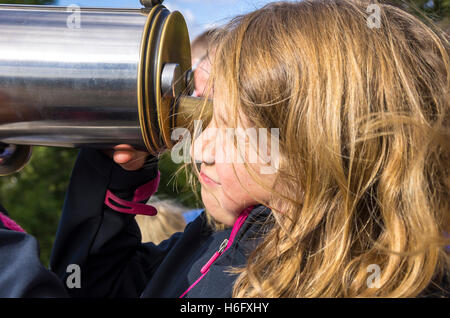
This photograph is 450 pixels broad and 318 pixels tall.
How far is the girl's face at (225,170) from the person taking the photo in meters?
0.92

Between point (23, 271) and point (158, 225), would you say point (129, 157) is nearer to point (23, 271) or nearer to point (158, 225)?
point (23, 271)

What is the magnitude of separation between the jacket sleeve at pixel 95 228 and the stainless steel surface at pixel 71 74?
0.28 metres

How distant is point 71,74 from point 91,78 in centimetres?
4

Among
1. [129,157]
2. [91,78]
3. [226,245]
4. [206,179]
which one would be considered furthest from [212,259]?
[91,78]

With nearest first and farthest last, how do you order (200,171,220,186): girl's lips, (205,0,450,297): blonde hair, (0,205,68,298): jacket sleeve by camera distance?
1. (0,205,68,298): jacket sleeve
2. (205,0,450,297): blonde hair
3. (200,171,220,186): girl's lips

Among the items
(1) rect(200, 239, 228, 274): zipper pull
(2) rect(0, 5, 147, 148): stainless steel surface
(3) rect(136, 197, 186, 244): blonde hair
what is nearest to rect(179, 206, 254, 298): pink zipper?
(1) rect(200, 239, 228, 274): zipper pull

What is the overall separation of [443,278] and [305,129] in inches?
15.1

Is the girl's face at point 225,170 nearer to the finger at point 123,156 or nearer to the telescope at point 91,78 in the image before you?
the telescope at point 91,78

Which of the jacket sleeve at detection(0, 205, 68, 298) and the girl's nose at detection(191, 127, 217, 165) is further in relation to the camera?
the girl's nose at detection(191, 127, 217, 165)

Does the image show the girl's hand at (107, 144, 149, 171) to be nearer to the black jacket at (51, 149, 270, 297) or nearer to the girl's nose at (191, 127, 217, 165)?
the black jacket at (51, 149, 270, 297)

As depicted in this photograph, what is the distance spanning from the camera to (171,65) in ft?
3.05

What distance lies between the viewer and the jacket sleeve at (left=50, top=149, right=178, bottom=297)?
122 cm

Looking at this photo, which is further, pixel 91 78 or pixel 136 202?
pixel 136 202

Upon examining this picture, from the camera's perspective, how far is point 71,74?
911 millimetres
